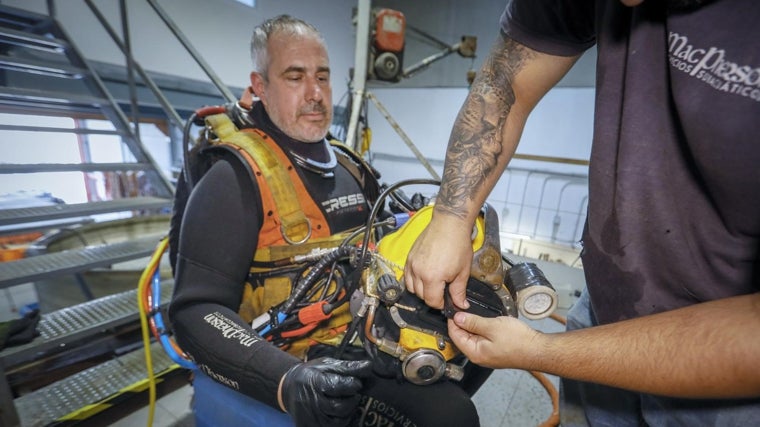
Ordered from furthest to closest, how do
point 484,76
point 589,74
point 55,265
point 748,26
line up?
point 589,74 < point 55,265 < point 484,76 < point 748,26

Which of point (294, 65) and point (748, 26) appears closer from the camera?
point (748, 26)

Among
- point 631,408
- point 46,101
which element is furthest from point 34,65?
point 631,408

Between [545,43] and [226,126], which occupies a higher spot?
[545,43]

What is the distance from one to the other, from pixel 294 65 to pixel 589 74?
16.5 ft

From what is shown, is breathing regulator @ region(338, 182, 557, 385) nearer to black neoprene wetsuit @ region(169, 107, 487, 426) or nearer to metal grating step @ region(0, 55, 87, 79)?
black neoprene wetsuit @ region(169, 107, 487, 426)

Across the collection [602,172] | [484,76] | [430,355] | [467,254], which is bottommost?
[430,355]

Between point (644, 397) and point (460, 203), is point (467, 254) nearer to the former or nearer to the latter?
point (460, 203)

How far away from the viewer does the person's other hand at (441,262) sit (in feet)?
2.45

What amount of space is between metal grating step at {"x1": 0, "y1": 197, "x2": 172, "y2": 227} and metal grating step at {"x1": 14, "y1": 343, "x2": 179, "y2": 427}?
3.16 feet

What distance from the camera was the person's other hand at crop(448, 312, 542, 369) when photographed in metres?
0.67

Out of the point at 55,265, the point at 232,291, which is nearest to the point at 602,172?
the point at 232,291

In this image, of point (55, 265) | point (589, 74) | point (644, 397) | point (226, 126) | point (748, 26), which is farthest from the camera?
point (589, 74)

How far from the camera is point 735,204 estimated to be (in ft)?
1.74

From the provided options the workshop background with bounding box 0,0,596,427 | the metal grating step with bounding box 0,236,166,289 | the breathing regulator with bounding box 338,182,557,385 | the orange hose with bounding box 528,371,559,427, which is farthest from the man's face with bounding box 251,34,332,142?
the orange hose with bounding box 528,371,559,427
